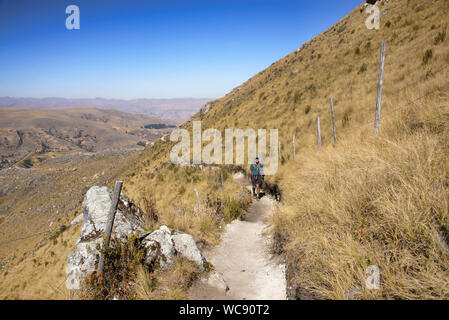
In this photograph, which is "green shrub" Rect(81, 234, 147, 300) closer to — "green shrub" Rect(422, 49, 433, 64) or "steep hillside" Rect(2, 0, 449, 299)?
"steep hillside" Rect(2, 0, 449, 299)

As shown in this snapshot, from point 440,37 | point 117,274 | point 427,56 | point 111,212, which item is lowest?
point 117,274

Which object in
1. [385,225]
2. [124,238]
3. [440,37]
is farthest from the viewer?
[440,37]

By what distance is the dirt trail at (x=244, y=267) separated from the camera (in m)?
3.85

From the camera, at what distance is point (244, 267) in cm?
494

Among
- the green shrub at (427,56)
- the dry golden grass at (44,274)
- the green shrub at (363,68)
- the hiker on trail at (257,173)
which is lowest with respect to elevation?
the dry golden grass at (44,274)

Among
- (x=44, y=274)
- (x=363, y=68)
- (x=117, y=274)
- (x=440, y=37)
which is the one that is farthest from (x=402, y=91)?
(x=44, y=274)

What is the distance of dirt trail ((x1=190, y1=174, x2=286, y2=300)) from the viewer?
12.6ft

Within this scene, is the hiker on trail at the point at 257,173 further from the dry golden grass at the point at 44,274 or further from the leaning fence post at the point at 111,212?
the dry golden grass at the point at 44,274
